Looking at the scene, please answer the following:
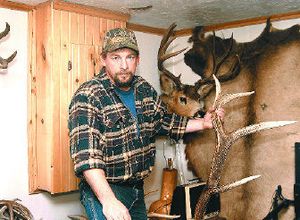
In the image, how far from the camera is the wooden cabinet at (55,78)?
10.5ft

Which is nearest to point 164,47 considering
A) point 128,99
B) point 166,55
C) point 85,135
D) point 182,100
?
point 166,55

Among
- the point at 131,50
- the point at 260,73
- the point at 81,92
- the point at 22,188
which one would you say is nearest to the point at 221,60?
the point at 260,73

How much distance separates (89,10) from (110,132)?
3.66 ft

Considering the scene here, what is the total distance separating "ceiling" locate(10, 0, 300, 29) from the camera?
332cm

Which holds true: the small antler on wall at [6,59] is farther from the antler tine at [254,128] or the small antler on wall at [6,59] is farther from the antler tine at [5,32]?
the antler tine at [254,128]

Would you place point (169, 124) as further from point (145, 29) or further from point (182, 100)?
point (145, 29)

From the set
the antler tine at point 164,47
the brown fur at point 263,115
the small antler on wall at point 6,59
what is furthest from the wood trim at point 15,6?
the brown fur at point 263,115

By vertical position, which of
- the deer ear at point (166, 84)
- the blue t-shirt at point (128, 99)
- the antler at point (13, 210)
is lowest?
the antler at point (13, 210)

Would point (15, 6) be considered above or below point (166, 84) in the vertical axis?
above

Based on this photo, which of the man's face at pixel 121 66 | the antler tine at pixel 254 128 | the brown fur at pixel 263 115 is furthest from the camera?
the brown fur at pixel 263 115

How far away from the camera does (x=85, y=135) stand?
8.58 feet

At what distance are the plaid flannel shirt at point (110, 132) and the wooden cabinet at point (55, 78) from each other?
1.35 feet

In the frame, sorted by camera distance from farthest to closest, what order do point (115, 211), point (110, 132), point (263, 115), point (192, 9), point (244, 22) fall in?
point (244, 22), point (263, 115), point (192, 9), point (110, 132), point (115, 211)

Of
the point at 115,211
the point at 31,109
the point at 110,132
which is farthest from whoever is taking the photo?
the point at 31,109
